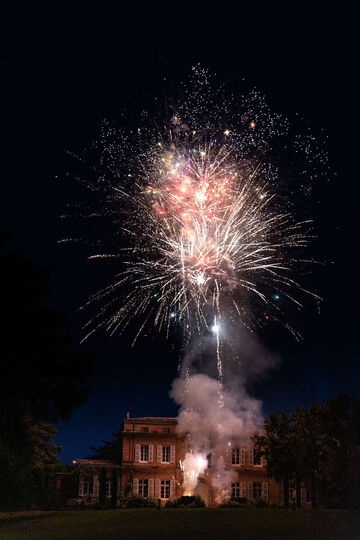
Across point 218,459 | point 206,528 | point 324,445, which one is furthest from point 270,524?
point 218,459

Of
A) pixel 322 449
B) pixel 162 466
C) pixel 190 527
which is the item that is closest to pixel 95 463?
pixel 162 466

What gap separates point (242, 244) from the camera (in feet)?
80.6

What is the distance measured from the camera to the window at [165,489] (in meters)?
49.7

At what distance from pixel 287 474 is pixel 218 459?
12458 mm

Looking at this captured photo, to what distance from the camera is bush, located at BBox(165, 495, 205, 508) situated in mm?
40188

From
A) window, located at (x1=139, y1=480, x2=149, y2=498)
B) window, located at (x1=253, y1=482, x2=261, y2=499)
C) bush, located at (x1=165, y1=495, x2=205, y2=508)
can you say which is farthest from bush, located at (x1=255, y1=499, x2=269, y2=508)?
window, located at (x1=139, y1=480, x2=149, y2=498)

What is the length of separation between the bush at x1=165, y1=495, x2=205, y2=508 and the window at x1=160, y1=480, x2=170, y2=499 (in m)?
7.79

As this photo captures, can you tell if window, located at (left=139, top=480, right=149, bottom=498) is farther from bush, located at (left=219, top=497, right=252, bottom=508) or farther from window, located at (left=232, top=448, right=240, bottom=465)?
bush, located at (left=219, top=497, right=252, bottom=508)

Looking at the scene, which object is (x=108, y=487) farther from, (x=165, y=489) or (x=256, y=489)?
(x=256, y=489)

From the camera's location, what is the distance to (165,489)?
50062 mm

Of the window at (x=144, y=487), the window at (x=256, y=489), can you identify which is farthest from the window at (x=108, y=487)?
the window at (x=256, y=489)

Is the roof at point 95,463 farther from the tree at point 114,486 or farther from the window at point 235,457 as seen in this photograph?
the window at point 235,457

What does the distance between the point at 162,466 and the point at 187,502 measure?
9.98 meters

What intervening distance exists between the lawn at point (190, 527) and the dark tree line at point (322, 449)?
428 cm
